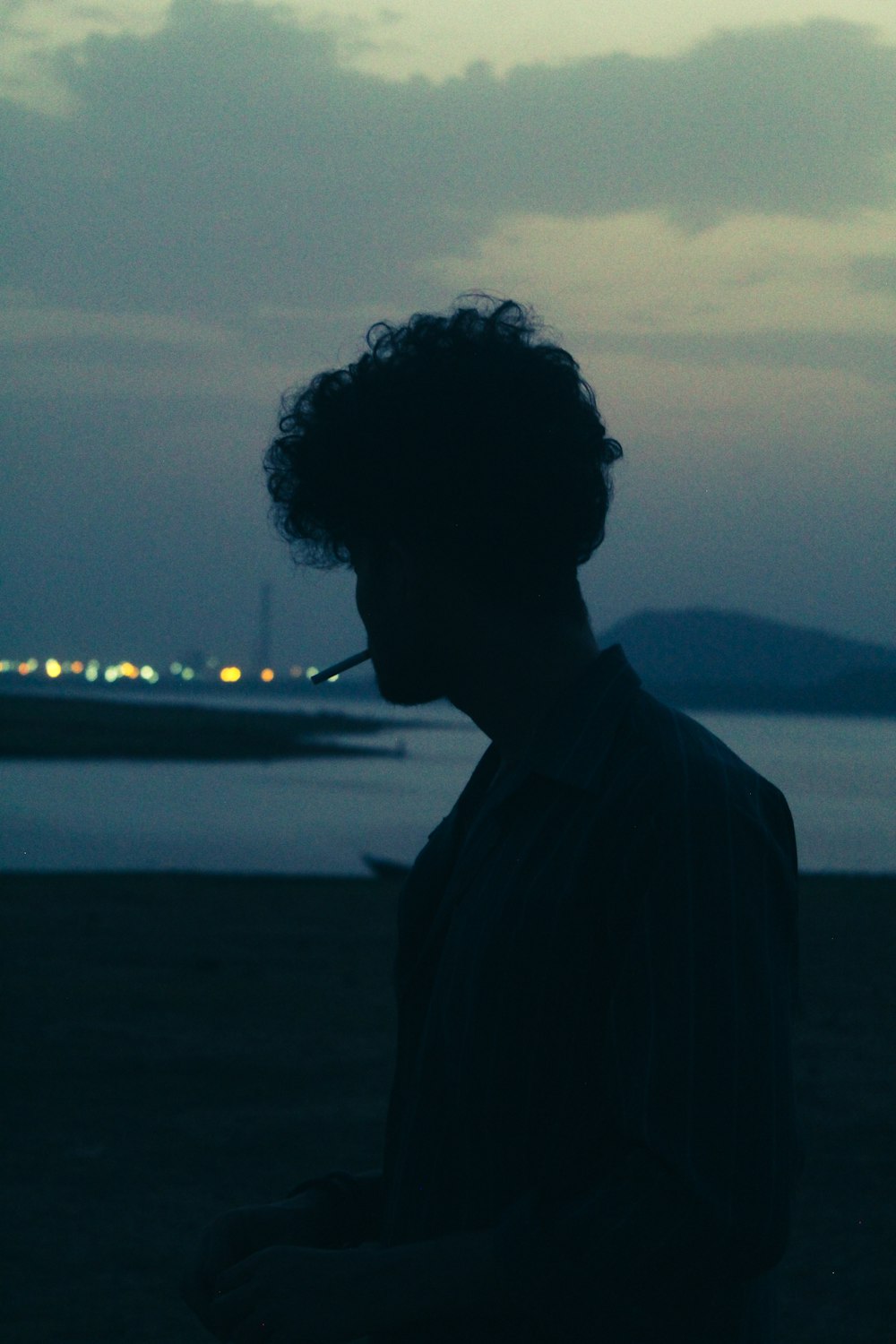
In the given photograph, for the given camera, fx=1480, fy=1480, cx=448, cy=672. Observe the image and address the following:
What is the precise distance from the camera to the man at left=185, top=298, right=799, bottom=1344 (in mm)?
1341

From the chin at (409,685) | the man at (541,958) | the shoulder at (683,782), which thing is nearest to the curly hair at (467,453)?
the man at (541,958)

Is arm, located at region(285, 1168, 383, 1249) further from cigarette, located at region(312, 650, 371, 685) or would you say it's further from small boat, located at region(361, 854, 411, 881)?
small boat, located at region(361, 854, 411, 881)

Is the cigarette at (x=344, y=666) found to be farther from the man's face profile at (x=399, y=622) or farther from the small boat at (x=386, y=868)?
the small boat at (x=386, y=868)

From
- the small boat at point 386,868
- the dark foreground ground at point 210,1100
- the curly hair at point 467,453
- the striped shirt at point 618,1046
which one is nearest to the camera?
the striped shirt at point 618,1046

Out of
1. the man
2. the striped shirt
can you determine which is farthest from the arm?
the striped shirt

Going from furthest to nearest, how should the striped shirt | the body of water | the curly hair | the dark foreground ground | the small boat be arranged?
the body of water
the small boat
the dark foreground ground
the curly hair
the striped shirt

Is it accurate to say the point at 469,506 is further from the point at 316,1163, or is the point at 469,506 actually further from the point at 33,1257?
the point at 316,1163

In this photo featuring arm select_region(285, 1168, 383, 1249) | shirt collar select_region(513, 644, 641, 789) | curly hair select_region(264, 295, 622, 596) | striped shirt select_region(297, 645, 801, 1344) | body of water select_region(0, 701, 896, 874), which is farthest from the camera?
body of water select_region(0, 701, 896, 874)

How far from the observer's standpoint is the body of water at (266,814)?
81.5 feet

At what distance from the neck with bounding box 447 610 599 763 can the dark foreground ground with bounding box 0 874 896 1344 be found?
260 centimetres

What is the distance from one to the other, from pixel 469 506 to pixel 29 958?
29.2ft

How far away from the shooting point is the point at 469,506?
5.40 feet

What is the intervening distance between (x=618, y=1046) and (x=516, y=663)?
0.47 m

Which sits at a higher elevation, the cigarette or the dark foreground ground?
the cigarette
